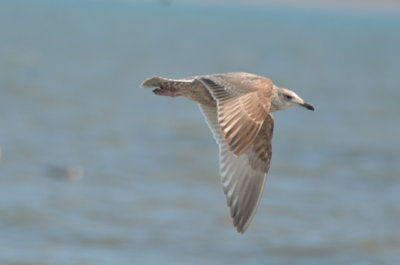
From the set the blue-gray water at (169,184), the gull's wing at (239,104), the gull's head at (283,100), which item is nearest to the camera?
the gull's wing at (239,104)

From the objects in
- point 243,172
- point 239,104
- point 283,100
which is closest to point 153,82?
point 239,104

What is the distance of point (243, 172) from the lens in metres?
7.00

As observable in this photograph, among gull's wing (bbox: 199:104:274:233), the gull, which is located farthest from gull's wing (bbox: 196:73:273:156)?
gull's wing (bbox: 199:104:274:233)

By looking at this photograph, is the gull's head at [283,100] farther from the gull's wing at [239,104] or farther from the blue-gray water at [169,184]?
the blue-gray water at [169,184]

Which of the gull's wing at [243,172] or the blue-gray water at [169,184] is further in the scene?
the blue-gray water at [169,184]

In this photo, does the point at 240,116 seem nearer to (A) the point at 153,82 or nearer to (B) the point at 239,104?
(B) the point at 239,104

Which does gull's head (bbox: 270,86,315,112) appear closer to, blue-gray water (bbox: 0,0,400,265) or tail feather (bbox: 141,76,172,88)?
tail feather (bbox: 141,76,172,88)

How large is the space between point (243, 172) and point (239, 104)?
45.0 inches

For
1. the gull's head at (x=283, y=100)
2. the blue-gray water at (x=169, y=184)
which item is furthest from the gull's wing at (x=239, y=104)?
the blue-gray water at (x=169, y=184)

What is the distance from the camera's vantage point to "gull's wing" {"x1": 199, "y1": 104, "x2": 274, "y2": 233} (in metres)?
6.87

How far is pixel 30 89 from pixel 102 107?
3.48m

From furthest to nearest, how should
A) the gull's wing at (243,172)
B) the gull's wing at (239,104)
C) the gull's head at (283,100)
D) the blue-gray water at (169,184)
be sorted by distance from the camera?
1. the blue-gray water at (169,184)
2. the gull's wing at (243,172)
3. the gull's head at (283,100)
4. the gull's wing at (239,104)

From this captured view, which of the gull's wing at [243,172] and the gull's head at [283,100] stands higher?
the gull's head at [283,100]

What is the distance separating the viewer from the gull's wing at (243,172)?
6.87 meters
